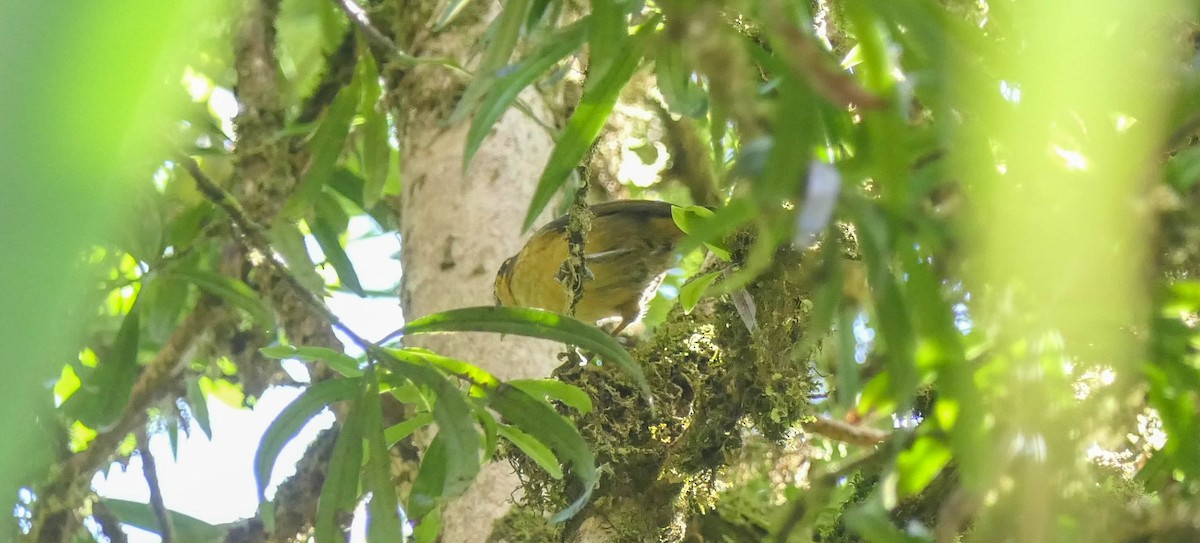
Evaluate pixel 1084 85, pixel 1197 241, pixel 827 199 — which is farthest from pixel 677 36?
pixel 1197 241

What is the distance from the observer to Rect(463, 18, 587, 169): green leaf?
130 centimetres

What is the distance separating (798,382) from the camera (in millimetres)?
1804

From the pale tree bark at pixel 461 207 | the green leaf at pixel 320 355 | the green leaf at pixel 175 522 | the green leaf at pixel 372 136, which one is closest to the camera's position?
the green leaf at pixel 320 355

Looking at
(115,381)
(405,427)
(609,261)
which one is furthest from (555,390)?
(609,261)

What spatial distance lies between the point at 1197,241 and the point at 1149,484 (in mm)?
497

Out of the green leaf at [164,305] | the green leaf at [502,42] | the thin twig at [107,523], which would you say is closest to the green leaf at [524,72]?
the green leaf at [502,42]

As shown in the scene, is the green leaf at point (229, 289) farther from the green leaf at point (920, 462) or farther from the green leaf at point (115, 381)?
the green leaf at point (920, 462)

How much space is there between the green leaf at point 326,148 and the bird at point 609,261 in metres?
0.76

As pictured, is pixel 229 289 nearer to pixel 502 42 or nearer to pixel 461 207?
pixel 461 207

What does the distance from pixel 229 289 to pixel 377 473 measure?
584mm

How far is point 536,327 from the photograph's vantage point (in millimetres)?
1532

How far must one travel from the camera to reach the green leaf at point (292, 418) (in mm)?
1589

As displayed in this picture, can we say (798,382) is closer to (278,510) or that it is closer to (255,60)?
(278,510)

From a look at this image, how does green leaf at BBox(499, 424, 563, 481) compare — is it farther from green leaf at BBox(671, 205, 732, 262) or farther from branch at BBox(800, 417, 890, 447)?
branch at BBox(800, 417, 890, 447)
